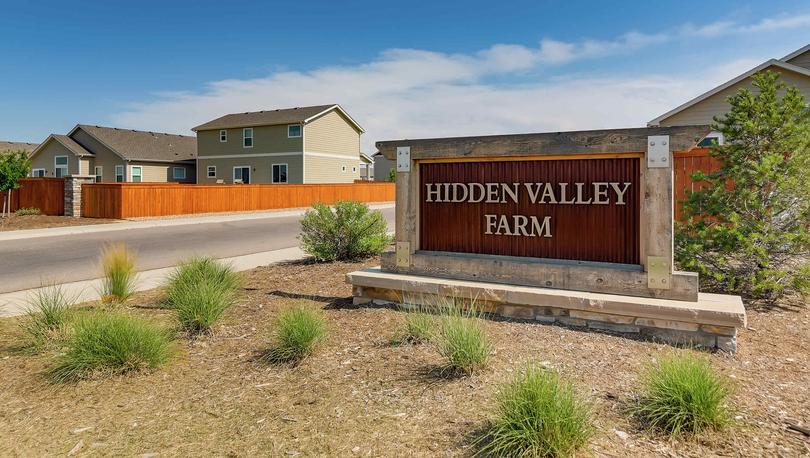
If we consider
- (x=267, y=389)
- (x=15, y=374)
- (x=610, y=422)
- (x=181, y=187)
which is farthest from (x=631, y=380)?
(x=181, y=187)

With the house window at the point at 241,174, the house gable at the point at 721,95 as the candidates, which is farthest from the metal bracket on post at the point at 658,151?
the house window at the point at 241,174

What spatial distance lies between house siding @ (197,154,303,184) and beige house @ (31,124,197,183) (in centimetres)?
309

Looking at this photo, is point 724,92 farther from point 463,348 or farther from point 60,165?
Result: point 60,165

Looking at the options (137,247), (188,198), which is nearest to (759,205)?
(137,247)

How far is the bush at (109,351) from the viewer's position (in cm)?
498

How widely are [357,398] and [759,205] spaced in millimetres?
5929

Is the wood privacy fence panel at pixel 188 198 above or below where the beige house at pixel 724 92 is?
below

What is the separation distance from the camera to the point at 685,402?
3.55 m

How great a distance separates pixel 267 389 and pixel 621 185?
4280 millimetres

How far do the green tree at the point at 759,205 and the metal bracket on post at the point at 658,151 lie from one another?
1.99 metres

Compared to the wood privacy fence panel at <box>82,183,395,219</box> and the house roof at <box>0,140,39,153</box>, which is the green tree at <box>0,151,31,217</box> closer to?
the wood privacy fence panel at <box>82,183,395,219</box>

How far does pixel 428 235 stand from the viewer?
727 cm

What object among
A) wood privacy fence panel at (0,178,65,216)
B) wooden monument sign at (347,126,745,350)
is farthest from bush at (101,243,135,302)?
wood privacy fence panel at (0,178,65,216)

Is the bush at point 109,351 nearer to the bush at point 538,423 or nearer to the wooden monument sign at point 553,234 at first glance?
the wooden monument sign at point 553,234
